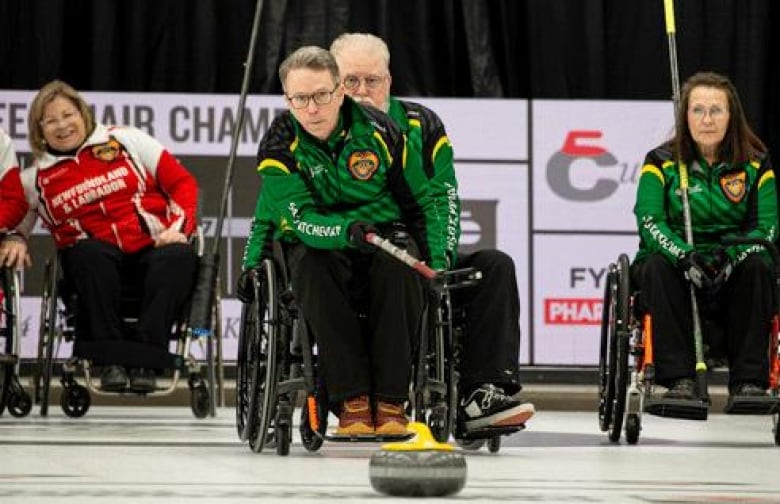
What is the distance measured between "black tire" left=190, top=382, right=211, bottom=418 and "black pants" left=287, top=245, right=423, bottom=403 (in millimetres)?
1813

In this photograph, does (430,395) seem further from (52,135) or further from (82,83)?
(82,83)

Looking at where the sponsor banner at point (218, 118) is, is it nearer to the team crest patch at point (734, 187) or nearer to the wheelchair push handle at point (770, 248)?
the team crest patch at point (734, 187)

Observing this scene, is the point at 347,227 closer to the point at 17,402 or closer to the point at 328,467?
the point at 328,467

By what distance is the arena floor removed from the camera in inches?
126

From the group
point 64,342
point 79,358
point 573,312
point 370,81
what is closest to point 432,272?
point 370,81

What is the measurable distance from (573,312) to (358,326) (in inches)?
116

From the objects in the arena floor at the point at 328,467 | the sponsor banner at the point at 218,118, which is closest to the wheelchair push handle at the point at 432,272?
the arena floor at the point at 328,467

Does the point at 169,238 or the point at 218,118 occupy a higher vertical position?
the point at 218,118

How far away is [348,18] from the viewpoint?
7.44 m

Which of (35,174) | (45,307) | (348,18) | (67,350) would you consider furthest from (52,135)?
(348,18)

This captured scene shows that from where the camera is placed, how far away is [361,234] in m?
4.01

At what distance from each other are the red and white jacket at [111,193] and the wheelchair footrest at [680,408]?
1.81 meters

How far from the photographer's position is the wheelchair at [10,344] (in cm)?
565

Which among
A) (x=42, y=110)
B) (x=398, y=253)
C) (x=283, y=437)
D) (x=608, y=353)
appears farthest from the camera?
(x=42, y=110)
